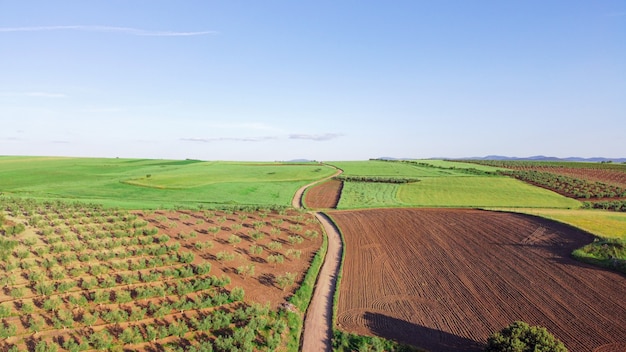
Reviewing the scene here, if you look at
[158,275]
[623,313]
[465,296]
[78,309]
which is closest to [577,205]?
[623,313]

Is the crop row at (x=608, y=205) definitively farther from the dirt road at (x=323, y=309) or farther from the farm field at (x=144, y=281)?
the farm field at (x=144, y=281)

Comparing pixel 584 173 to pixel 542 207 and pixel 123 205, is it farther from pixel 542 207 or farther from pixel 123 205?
pixel 123 205

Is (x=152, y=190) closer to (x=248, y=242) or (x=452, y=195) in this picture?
(x=248, y=242)

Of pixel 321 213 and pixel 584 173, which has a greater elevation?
pixel 584 173

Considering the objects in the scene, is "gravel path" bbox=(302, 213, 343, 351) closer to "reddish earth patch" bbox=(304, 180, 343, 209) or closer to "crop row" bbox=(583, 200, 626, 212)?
"reddish earth patch" bbox=(304, 180, 343, 209)

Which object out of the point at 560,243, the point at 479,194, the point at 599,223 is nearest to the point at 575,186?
the point at 479,194

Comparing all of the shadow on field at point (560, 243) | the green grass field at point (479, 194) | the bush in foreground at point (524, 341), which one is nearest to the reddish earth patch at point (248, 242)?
the bush in foreground at point (524, 341)

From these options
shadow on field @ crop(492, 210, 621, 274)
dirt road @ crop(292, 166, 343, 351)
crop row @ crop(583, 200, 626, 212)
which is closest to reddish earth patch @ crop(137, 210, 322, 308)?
dirt road @ crop(292, 166, 343, 351)
